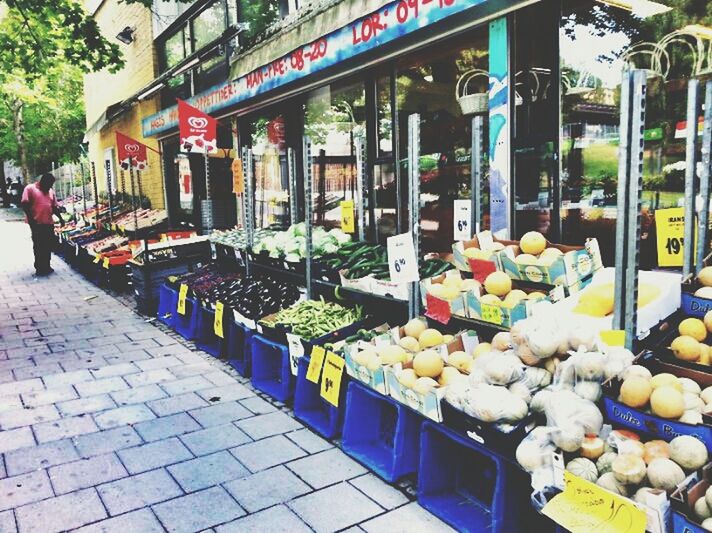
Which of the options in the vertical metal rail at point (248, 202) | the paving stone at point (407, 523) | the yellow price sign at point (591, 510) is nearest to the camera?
the yellow price sign at point (591, 510)

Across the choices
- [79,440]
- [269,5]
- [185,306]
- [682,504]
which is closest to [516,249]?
[682,504]

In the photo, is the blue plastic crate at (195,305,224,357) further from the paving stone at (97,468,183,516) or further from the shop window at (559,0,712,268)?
the shop window at (559,0,712,268)

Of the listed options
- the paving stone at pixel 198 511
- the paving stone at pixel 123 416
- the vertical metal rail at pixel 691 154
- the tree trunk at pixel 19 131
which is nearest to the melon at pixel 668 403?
the vertical metal rail at pixel 691 154

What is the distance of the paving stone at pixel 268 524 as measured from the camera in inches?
Answer: 121

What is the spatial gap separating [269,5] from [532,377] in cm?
832

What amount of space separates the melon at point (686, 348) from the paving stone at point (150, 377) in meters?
4.43

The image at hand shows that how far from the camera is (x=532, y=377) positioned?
2.86 meters

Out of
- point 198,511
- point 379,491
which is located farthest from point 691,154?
point 198,511

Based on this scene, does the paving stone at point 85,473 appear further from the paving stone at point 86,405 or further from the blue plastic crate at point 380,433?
the blue plastic crate at point 380,433

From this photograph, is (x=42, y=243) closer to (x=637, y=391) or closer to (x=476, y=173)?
(x=476, y=173)

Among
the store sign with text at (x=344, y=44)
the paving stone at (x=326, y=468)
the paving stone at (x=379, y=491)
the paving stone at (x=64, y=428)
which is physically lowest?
the paving stone at (x=379, y=491)

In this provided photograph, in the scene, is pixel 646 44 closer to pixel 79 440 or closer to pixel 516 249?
pixel 516 249

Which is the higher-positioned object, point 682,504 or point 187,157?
point 187,157

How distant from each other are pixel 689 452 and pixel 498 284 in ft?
5.35
